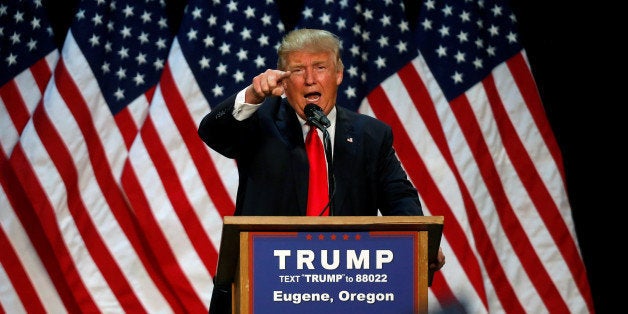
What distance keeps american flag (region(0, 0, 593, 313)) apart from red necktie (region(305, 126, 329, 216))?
1690 millimetres

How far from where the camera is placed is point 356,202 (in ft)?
8.45

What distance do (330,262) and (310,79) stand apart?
28.8 inches

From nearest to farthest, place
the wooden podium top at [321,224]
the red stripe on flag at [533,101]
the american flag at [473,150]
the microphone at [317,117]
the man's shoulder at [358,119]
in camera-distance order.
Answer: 1. the wooden podium top at [321,224]
2. the microphone at [317,117]
3. the man's shoulder at [358,119]
4. the american flag at [473,150]
5. the red stripe on flag at [533,101]

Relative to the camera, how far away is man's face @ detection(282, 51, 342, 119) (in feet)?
8.58

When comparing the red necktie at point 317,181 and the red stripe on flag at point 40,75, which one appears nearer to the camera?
the red necktie at point 317,181

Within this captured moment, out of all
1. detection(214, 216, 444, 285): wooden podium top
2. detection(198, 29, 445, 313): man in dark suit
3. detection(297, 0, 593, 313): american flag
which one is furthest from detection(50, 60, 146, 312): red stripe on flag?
detection(214, 216, 444, 285): wooden podium top

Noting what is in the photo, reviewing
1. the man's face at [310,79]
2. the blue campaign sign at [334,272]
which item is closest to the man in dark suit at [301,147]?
the man's face at [310,79]

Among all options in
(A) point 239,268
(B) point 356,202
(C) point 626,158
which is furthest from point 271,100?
(C) point 626,158

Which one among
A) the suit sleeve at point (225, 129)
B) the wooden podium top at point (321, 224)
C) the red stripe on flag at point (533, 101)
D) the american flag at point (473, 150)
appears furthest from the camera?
the red stripe on flag at point (533, 101)

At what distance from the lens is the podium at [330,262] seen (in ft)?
6.61

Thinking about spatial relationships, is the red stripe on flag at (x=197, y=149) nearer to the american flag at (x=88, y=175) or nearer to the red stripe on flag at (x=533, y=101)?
the american flag at (x=88, y=175)

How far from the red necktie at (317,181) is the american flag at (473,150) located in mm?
1739

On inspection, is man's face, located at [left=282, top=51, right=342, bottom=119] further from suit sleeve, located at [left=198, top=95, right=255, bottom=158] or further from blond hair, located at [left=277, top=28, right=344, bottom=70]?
suit sleeve, located at [left=198, top=95, right=255, bottom=158]

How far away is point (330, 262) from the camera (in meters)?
2.05
